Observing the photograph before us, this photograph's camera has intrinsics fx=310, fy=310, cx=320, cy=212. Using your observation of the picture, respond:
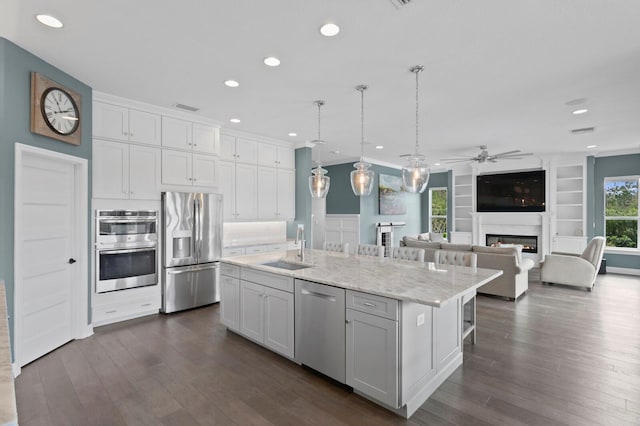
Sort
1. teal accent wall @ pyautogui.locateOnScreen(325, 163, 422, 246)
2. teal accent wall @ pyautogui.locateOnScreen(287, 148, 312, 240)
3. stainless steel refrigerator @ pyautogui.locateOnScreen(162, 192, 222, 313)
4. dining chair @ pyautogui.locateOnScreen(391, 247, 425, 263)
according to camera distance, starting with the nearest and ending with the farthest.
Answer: dining chair @ pyautogui.locateOnScreen(391, 247, 425, 263), stainless steel refrigerator @ pyautogui.locateOnScreen(162, 192, 222, 313), teal accent wall @ pyautogui.locateOnScreen(287, 148, 312, 240), teal accent wall @ pyautogui.locateOnScreen(325, 163, 422, 246)

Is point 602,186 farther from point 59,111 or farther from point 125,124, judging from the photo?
point 59,111

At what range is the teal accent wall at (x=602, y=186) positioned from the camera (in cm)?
704

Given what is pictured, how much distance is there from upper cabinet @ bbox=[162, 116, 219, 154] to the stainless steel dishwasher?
120 inches

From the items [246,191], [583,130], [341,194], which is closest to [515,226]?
[583,130]

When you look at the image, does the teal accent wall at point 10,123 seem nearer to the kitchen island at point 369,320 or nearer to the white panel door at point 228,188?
the kitchen island at point 369,320

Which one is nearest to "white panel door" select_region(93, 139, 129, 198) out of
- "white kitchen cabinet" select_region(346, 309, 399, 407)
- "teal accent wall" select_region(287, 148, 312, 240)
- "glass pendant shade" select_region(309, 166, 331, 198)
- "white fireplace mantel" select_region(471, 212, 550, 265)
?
"glass pendant shade" select_region(309, 166, 331, 198)

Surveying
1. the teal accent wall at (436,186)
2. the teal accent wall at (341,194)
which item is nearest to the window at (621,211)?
the teal accent wall at (436,186)

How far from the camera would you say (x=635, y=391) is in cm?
249

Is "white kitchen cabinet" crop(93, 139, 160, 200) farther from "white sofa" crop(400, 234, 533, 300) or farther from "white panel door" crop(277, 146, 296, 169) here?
"white sofa" crop(400, 234, 533, 300)

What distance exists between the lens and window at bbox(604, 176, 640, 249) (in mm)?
7133

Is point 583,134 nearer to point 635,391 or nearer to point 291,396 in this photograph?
point 635,391

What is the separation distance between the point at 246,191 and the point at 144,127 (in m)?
1.95

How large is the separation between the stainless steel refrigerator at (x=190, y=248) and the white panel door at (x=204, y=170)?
0.25 m

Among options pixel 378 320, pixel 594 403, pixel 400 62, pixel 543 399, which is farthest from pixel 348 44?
pixel 594 403
